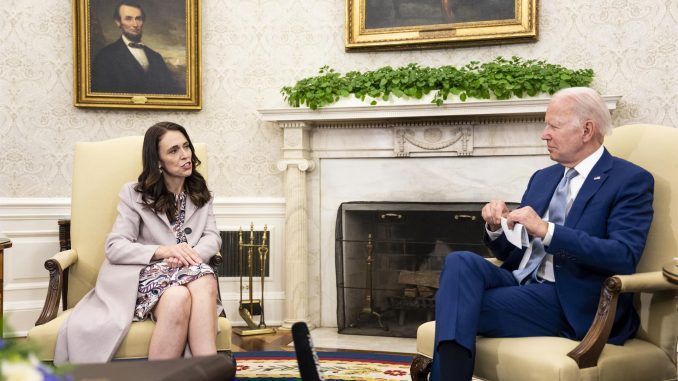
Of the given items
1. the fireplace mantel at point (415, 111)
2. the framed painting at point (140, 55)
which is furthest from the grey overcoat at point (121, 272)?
the framed painting at point (140, 55)

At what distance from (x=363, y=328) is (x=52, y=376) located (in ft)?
14.0

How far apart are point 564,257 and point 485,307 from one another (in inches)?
14.3

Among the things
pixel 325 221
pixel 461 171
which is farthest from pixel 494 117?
pixel 325 221

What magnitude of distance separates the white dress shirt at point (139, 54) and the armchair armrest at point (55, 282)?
2.31 m

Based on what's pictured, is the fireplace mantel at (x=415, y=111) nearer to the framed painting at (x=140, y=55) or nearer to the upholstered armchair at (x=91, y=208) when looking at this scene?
the framed painting at (x=140, y=55)

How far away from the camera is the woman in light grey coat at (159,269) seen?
2885 mm

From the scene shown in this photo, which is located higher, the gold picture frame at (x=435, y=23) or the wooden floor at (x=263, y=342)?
the gold picture frame at (x=435, y=23)

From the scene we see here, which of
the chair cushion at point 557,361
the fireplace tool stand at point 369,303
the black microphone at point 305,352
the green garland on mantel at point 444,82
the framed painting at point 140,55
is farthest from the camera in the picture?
the framed painting at point 140,55

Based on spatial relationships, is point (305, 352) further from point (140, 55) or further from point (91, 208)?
point (140, 55)

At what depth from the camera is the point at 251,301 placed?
17.1 ft

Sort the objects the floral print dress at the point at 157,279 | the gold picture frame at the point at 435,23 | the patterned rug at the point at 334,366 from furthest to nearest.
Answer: the gold picture frame at the point at 435,23, the patterned rug at the point at 334,366, the floral print dress at the point at 157,279

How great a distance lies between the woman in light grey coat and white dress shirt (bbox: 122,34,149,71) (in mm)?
2016

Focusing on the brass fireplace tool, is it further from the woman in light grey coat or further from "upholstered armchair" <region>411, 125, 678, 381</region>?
"upholstered armchair" <region>411, 125, 678, 381</region>

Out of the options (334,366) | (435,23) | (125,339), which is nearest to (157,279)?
(125,339)
